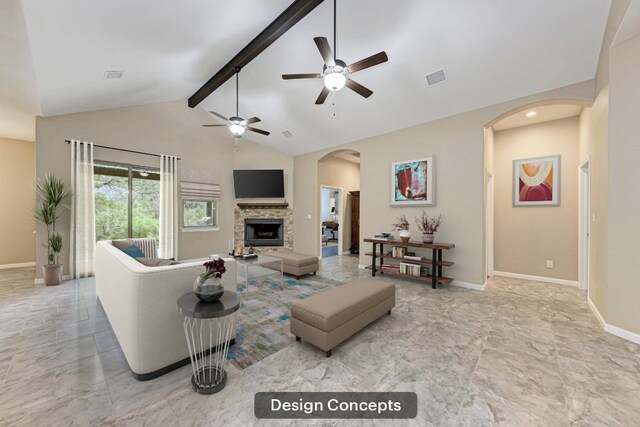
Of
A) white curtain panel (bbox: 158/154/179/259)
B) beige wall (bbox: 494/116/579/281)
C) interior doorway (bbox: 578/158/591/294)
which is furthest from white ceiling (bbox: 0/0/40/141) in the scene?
interior doorway (bbox: 578/158/591/294)

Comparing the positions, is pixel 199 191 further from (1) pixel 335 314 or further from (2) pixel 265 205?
(1) pixel 335 314

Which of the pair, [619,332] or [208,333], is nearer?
[208,333]

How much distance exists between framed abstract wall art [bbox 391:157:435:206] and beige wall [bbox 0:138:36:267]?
7947 mm

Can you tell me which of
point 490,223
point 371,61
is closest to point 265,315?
point 371,61

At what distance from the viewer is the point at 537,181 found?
4.75 m

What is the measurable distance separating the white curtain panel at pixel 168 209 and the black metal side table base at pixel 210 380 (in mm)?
4677

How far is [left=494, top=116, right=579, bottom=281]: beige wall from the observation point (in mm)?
4445

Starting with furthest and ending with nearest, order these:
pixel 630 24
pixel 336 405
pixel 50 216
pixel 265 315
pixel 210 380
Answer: pixel 50 216, pixel 265 315, pixel 630 24, pixel 210 380, pixel 336 405

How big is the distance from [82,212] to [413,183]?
6394 mm

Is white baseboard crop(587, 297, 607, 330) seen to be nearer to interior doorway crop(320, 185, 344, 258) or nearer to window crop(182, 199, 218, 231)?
interior doorway crop(320, 185, 344, 258)

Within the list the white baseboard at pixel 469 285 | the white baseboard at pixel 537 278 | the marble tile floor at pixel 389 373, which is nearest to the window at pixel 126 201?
the marble tile floor at pixel 389 373

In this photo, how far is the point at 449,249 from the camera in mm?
4441

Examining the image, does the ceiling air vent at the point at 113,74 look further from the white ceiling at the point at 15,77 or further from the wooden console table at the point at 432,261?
the wooden console table at the point at 432,261

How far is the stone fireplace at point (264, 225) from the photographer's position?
284 inches
